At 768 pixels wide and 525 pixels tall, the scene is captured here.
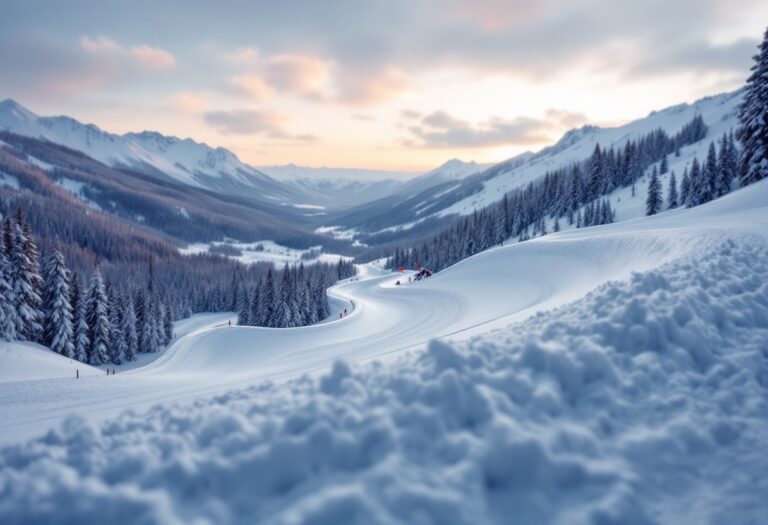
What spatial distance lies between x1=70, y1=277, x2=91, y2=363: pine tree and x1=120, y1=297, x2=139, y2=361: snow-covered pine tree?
9948 millimetres

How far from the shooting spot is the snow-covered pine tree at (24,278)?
32500 millimetres

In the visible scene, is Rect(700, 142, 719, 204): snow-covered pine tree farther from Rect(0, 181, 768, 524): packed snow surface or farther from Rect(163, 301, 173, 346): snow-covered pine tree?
Rect(163, 301, 173, 346): snow-covered pine tree

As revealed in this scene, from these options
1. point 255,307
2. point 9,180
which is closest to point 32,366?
point 255,307

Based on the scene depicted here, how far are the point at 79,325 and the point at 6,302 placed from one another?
1227 cm

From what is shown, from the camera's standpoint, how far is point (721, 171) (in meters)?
59.6

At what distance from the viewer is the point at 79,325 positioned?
41.9m

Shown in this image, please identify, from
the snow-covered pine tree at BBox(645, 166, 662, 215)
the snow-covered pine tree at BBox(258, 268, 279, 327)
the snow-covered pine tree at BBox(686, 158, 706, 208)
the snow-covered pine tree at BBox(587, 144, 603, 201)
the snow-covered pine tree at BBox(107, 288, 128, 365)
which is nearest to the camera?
the snow-covered pine tree at BBox(107, 288, 128, 365)

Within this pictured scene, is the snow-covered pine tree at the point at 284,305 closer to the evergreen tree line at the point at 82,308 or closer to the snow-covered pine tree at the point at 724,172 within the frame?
the evergreen tree line at the point at 82,308

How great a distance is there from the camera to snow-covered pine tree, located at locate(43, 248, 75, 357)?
38250mm

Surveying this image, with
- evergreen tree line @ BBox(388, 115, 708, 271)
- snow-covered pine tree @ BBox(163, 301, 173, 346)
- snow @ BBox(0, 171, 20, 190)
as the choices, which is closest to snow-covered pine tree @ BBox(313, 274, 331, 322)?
snow-covered pine tree @ BBox(163, 301, 173, 346)

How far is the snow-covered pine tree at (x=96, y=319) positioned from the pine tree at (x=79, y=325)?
0.85 meters

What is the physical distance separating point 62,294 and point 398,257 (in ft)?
277

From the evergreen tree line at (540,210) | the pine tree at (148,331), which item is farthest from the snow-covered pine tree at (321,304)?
the evergreen tree line at (540,210)

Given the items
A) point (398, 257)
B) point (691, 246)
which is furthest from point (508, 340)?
point (398, 257)
